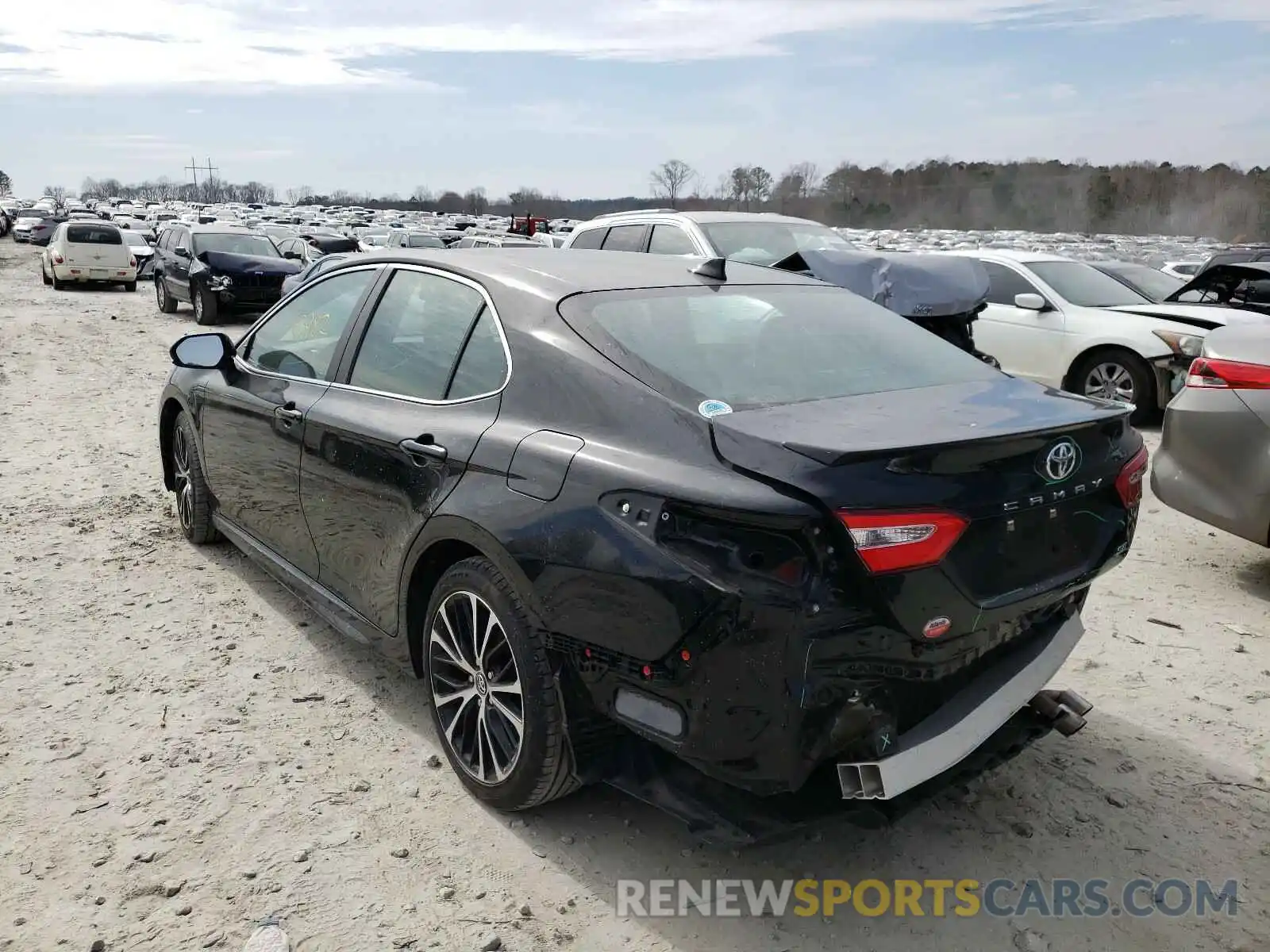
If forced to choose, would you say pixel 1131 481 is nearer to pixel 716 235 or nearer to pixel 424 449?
pixel 424 449

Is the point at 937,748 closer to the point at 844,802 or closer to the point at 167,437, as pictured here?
the point at 844,802

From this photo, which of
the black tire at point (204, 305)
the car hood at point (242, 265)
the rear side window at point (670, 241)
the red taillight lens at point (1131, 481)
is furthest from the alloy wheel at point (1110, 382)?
the black tire at point (204, 305)

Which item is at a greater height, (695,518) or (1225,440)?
(695,518)

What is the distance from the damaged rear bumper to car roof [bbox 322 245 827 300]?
1642mm

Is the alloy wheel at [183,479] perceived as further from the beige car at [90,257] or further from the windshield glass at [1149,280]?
the beige car at [90,257]

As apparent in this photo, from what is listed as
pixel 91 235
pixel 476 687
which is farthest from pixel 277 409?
pixel 91 235

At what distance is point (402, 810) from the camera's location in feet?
10.3

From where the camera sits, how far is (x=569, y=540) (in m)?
2.62

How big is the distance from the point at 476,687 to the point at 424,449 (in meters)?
0.78

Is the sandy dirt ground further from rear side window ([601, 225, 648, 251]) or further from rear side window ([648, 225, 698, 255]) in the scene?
rear side window ([601, 225, 648, 251])

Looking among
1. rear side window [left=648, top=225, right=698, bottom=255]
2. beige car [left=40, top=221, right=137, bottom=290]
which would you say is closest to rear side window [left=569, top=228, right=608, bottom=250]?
rear side window [left=648, top=225, right=698, bottom=255]

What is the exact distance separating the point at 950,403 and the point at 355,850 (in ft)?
7.19

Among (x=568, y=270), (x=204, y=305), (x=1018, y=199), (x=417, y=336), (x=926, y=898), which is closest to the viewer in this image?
(x=926, y=898)

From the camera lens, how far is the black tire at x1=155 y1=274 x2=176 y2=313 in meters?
19.3
